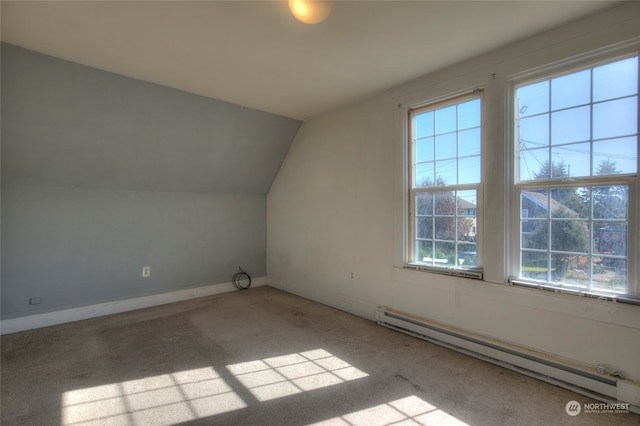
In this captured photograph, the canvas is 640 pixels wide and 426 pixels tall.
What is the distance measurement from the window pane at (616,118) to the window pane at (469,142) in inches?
30.1

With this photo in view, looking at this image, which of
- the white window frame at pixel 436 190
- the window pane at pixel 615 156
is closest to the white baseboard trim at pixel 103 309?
the white window frame at pixel 436 190

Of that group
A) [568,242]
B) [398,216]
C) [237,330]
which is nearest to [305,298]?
[237,330]

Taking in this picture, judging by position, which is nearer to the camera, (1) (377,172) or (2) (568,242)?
(2) (568,242)

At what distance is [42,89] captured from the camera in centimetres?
267

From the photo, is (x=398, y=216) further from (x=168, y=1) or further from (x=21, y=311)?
(x=21, y=311)

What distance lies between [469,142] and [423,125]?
0.52m

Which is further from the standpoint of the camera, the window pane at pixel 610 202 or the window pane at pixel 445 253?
the window pane at pixel 445 253

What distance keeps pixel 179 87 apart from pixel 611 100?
3.64m

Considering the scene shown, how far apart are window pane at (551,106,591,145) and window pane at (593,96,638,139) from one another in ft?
0.14

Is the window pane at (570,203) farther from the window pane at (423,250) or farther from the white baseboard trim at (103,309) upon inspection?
the white baseboard trim at (103,309)

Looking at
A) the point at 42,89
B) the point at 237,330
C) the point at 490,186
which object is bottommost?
the point at 237,330

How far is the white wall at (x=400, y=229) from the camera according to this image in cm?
206

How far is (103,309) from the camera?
363cm

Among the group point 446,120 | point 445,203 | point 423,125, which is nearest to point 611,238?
point 445,203
